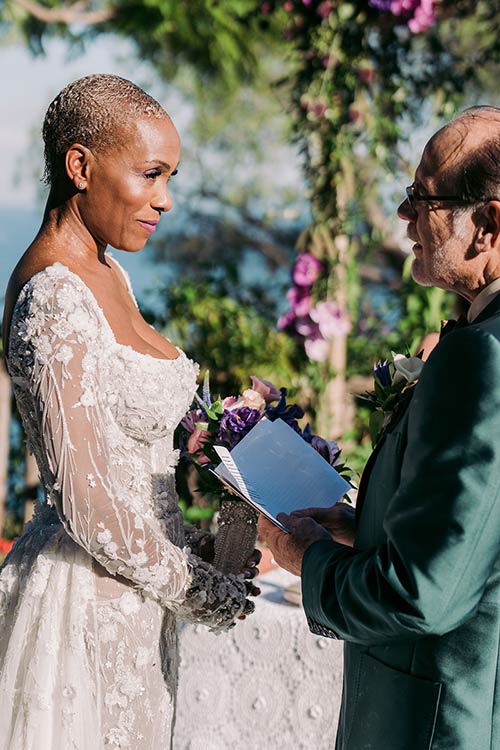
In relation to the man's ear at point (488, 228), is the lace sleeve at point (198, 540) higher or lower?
lower

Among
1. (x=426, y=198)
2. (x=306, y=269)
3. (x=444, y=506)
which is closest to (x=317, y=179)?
(x=306, y=269)

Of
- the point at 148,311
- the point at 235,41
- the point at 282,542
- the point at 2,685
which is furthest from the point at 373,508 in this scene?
the point at 235,41

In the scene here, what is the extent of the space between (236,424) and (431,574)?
81cm

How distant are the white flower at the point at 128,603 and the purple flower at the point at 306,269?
357 cm

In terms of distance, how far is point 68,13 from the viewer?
7602 mm

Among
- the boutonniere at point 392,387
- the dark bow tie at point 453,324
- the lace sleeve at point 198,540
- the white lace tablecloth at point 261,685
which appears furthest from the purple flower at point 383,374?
the white lace tablecloth at point 261,685

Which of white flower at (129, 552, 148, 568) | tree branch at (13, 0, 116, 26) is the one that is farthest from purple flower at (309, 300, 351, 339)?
white flower at (129, 552, 148, 568)

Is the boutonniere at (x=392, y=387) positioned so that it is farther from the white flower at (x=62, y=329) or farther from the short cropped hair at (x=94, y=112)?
the short cropped hair at (x=94, y=112)

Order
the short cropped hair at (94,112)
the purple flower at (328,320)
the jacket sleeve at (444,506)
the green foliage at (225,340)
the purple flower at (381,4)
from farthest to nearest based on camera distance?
the green foliage at (225,340)
the purple flower at (328,320)
the purple flower at (381,4)
the short cropped hair at (94,112)
the jacket sleeve at (444,506)

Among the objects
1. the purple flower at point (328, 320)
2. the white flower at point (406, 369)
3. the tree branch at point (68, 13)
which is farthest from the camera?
the tree branch at point (68, 13)

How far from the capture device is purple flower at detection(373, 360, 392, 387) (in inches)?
78.4

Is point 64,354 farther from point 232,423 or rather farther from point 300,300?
point 300,300

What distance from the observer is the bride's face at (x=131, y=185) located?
214 cm

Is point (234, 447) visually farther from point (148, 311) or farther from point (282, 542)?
point (148, 311)
